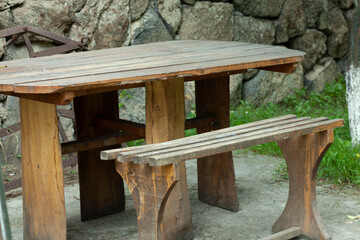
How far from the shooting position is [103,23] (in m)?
4.66

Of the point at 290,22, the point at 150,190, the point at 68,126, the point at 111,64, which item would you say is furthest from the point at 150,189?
the point at 290,22

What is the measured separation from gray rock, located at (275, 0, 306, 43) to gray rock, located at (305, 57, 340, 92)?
20.8 inches

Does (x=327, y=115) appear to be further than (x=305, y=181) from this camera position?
Yes

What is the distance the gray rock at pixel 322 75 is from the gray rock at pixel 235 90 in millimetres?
1038

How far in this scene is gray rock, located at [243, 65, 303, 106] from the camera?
5.77m

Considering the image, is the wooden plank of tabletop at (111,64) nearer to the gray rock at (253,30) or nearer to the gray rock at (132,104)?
the gray rock at (132,104)

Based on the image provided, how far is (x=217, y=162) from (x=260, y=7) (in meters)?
2.76

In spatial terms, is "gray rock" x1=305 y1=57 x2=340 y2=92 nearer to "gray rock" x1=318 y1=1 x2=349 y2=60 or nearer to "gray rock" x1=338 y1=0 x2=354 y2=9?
"gray rock" x1=318 y1=1 x2=349 y2=60

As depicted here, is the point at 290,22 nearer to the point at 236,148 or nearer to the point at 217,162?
the point at 217,162

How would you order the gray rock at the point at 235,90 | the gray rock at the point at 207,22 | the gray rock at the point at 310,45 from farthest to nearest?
the gray rock at the point at 310,45, the gray rock at the point at 235,90, the gray rock at the point at 207,22

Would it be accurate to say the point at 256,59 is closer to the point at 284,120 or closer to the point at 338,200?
the point at 284,120

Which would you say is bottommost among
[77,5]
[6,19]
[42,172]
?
[42,172]

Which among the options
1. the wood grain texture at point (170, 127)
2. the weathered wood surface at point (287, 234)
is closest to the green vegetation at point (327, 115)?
the weathered wood surface at point (287, 234)

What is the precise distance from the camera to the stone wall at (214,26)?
14.3 feet
